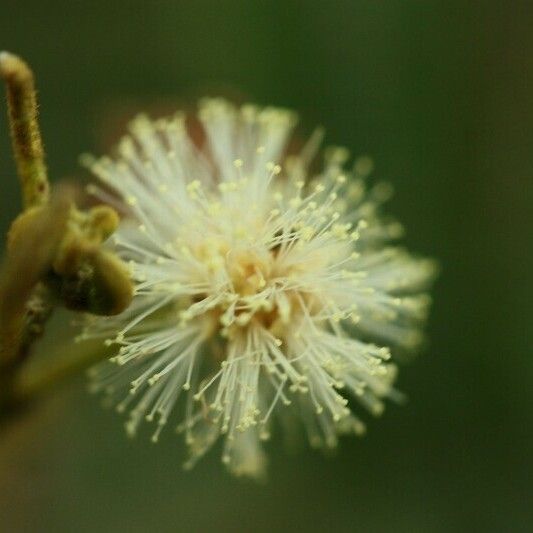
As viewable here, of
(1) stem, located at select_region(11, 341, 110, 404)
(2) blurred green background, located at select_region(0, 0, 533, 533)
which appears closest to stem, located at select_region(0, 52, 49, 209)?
(1) stem, located at select_region(11, 341, 110, 404)

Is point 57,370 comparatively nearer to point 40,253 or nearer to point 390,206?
point 40,253

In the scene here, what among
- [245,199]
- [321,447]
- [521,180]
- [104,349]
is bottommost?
[321,447]

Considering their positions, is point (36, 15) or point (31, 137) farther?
point (36, 15)

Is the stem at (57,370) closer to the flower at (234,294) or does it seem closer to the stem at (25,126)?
the flower at (234,294)

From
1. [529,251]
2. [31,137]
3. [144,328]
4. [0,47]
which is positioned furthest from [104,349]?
[529,251]

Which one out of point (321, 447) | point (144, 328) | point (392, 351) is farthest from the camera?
point (321, 447)

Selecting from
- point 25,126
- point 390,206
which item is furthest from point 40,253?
point 390,206

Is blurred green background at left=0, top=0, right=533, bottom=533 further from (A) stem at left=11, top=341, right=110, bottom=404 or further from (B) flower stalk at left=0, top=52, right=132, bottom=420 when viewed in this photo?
(B) flower stalk at left=0, top=52, right=132, bottom=420

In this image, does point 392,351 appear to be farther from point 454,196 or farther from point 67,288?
point 67,288
